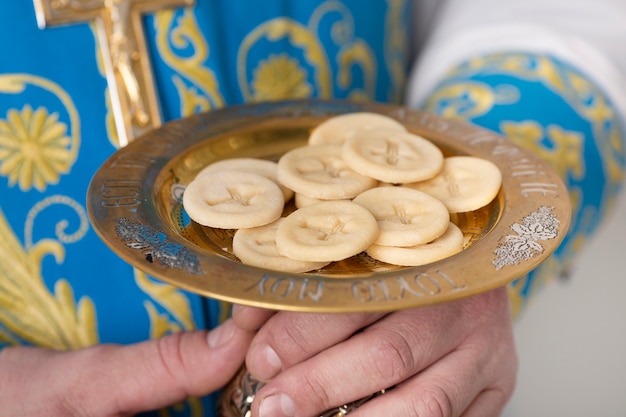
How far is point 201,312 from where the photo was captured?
67cm

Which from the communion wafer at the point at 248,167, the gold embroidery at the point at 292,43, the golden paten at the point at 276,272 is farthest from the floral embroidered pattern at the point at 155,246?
the gold embroidery at the point at 292,43

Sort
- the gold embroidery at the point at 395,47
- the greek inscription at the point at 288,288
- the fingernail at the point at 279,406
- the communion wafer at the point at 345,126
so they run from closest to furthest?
the greek inscription at the point at 288,288
the fingernail at the point at 279,406
the communion wafer at the point at 345,126
the gold embroidery at the point at 395,47

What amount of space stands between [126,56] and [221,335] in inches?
10.4

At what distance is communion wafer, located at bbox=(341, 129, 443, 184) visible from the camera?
1.65ft

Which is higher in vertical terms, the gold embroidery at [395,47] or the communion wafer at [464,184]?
the gold embroidery at [395,47]

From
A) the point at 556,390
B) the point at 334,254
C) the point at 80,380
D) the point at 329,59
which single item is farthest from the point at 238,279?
the point at 556,390

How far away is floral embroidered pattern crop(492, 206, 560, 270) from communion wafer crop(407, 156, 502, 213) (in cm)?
4

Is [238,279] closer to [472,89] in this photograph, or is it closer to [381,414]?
[381,414]

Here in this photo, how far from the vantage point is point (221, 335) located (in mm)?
591

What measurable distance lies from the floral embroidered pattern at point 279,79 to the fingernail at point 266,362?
0.32 meters

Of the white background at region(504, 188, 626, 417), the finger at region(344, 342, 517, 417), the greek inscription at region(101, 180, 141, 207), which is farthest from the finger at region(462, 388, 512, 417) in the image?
the white background at region(504, 188, 626, 417)

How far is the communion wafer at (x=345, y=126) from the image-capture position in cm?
59

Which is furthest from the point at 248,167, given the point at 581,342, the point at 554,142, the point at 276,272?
the point at 581,342

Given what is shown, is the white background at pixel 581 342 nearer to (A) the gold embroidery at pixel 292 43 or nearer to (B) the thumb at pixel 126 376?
(A) the gold embroidery at pixel 292 43
